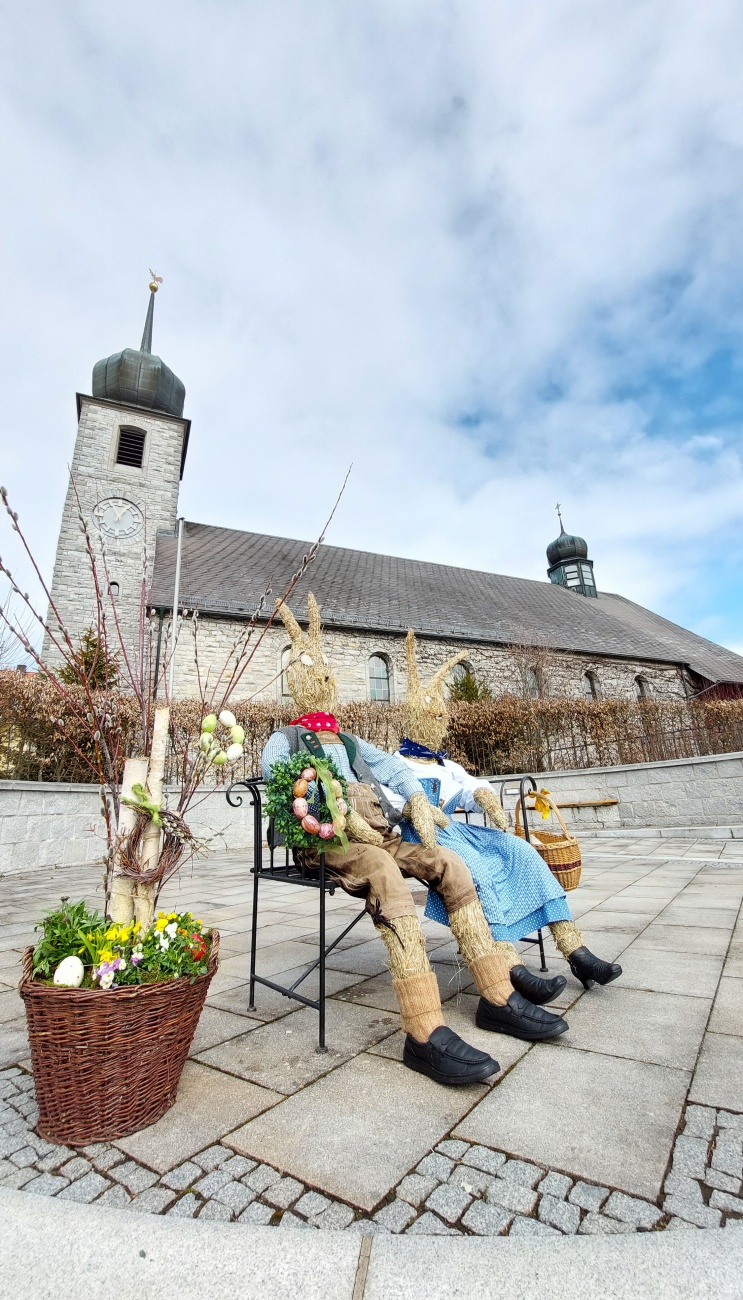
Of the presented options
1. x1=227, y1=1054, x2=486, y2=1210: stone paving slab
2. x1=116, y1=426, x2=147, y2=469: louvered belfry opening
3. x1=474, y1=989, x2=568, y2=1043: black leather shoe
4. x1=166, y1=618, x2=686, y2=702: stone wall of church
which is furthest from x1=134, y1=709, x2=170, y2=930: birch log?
x1=116, y1=426, x2=147, y2=469: louvered belfry opening

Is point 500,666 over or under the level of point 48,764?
over

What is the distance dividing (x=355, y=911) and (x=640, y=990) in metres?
2.58

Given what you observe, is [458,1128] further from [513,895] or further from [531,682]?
[531,682]

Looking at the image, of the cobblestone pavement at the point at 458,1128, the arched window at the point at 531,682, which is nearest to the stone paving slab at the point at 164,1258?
the cobblestone pavement at the point at 458,1128

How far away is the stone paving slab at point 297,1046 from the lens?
1.95 metres

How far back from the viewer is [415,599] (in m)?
22.0

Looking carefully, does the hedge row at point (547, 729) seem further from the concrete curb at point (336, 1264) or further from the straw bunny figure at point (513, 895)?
the concrete curb at point (336, 1264)

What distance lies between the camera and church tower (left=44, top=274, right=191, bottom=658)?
728 inches

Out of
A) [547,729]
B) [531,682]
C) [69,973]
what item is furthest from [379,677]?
[69,973]

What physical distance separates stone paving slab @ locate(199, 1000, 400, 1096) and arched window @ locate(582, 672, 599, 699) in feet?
68.0

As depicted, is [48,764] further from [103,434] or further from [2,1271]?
[103,434]

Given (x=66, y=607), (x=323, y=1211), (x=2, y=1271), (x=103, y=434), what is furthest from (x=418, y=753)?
(x=103, y=434)

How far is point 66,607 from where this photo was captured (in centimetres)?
1688

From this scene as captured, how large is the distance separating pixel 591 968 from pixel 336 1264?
1.73 m
